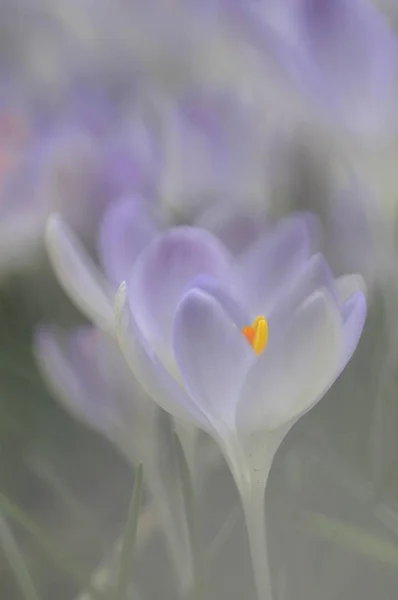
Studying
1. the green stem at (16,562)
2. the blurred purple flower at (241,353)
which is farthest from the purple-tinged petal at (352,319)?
the green stem at (16,562)

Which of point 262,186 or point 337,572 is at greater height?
point 262,186

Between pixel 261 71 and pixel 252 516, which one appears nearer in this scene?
pixel 252 516

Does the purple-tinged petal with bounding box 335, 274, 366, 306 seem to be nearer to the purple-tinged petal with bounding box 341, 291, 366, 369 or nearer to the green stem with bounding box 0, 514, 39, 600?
the purple-tinged petal with bounding box 341, 291, 366, 369

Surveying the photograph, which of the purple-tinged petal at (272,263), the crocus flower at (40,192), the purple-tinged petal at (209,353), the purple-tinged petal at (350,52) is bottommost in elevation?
the purple-tinged petal at (209,353)

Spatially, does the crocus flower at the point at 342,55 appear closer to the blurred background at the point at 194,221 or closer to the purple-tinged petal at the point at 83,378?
the blurred background at the point at 194,221

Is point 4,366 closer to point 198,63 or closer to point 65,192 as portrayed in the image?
point 65,192

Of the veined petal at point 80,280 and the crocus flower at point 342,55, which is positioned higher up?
the crocus flower at point 342,55

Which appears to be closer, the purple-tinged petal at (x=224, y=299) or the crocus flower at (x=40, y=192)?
the purple-tinged petal at (x=224, y=299)

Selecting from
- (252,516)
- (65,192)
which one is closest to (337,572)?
(252,516)
